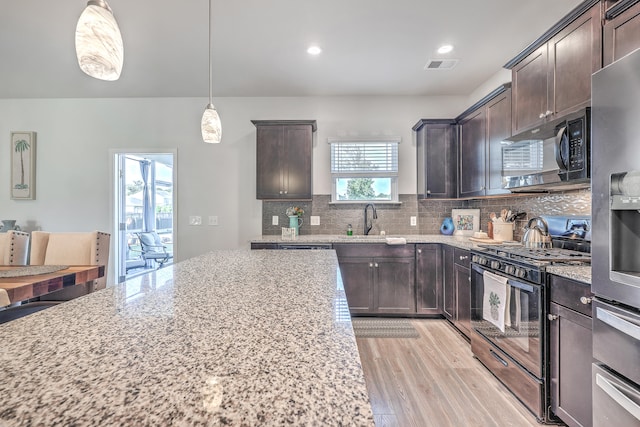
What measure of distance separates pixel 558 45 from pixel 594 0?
11.9 inches

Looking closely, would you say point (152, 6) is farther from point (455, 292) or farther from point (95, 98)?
point (455, 292)

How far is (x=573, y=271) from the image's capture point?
5.17 ft

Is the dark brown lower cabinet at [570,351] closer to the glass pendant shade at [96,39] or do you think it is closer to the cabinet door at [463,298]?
the cabinet door at [463,298]

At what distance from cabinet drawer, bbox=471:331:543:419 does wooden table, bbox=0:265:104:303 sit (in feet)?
10.3

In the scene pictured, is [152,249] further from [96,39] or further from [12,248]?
Answer: [96,39]

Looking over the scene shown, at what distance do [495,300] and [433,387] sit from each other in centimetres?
75

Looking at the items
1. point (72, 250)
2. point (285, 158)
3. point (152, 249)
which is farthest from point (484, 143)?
point (152, 249)

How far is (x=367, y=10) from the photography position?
2.26m

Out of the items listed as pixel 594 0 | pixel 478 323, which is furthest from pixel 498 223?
pixel 594 0

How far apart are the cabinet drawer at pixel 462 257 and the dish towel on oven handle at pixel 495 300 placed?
17.0 inches

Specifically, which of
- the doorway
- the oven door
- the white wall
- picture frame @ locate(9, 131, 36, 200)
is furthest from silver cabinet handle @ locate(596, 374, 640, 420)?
picture frame @ locate(9, 131, 36, 200)

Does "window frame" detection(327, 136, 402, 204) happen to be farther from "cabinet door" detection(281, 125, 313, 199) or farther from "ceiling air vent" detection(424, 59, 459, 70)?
"ceiling air vent" detection(424, 59, 459, 70)

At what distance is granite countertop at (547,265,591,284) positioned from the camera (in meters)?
1.48

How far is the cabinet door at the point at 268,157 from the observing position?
3613 millimetres
